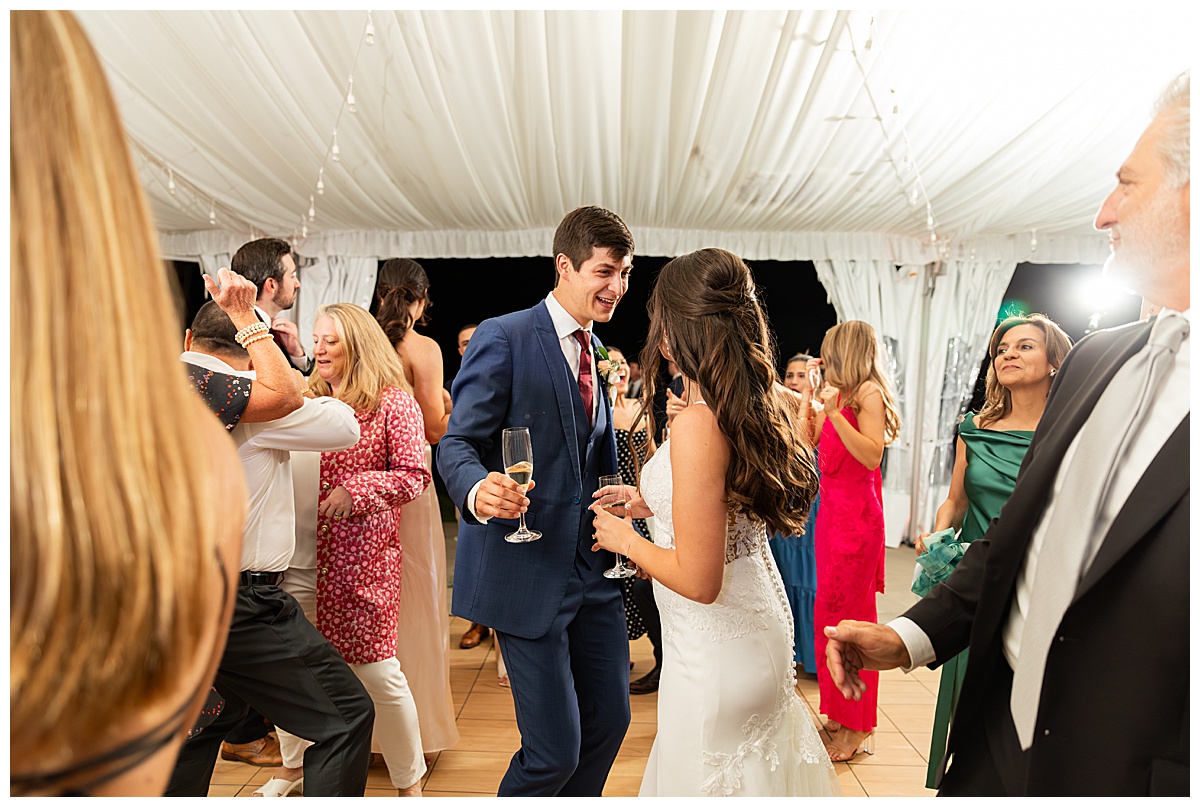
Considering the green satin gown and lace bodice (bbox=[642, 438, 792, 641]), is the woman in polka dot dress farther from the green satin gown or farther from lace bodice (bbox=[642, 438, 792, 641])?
lace bodice (bbox=[642, 438, 792, 641])

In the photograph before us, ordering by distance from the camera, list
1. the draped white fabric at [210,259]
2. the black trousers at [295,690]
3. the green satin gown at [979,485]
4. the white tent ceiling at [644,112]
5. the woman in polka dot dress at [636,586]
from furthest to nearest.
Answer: the draped white fabric at [210,259] → the woman in polka dot dress at [636,586] → the white tent ceiling at [644,112] → the green satin gown at [979,485] → the black trousers at [295,690]

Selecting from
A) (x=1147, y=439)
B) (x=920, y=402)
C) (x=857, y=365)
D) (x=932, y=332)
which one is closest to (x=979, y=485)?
(x=857, y=365)

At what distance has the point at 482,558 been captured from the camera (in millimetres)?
1853

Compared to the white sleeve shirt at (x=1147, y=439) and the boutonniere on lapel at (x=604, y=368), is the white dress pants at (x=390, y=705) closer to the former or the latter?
the boutonniere on lapel at (x=604, y=368)

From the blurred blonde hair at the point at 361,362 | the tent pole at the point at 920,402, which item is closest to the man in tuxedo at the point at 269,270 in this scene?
the blurred blonde hair at the point at 361,362

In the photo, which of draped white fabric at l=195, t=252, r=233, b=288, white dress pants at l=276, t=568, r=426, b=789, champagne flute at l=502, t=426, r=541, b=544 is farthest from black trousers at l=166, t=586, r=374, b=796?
draped white fabric at l=195, t=252, r=233, b=288

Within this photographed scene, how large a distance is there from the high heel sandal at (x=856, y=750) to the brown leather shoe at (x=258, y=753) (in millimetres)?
2049

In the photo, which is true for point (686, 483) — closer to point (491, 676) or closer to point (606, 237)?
point (606, 237)

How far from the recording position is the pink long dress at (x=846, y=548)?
2953 mm

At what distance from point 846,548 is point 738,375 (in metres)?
1.72

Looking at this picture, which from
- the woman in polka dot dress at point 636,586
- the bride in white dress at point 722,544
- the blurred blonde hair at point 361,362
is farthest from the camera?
the woman in polka dot dress at point 636,586

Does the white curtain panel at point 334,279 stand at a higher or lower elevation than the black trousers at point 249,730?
higher

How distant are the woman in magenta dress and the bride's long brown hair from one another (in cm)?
144

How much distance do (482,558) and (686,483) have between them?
2.11 feet
